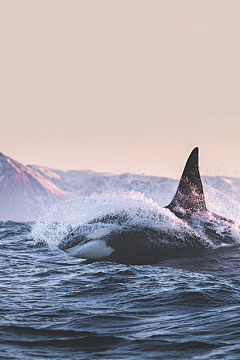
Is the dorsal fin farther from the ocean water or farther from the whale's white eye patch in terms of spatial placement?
the whale's white eye patch

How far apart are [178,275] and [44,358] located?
19.1ft

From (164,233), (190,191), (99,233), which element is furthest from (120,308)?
(190,191)

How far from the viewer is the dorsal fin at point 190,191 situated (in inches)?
607

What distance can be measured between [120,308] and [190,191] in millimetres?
8593

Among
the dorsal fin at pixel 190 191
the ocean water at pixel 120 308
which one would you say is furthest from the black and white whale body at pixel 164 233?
the ocean water at pixel 120 308

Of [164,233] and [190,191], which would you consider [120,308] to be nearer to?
[164,233]

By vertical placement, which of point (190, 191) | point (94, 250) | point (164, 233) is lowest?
point (94, 250)

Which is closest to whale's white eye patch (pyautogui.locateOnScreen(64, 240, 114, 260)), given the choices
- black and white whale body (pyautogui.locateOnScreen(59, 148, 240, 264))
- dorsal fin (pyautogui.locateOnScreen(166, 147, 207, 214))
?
black and white whale body (pyautogui.locateOnScreen(59, 148, 240, 264))

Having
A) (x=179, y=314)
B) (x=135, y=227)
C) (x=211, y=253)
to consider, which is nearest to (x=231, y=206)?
(x=211, y=253)

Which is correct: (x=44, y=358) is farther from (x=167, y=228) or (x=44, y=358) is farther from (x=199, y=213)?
(x=199, y=213)

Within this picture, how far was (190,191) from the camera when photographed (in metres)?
15.6

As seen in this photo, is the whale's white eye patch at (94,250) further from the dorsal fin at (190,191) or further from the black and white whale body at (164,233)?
the dorsal fin at (190,191)

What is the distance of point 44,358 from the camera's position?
208 inches

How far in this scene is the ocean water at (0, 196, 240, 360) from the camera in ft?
18.7
